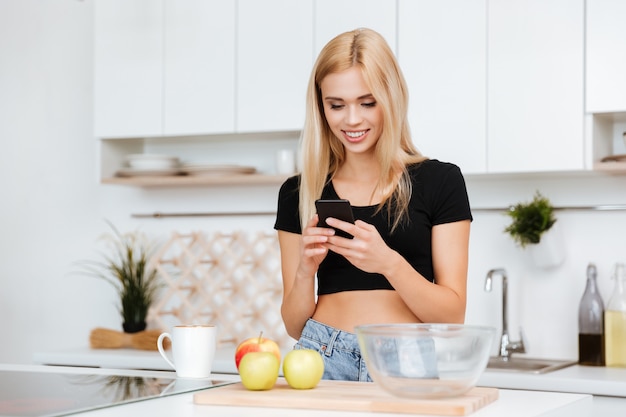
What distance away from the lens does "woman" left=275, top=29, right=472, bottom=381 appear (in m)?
1.96

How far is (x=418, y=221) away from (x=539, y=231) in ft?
4.10

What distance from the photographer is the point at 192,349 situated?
69.9 inches

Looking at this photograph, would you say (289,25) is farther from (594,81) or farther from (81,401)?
(81,401)

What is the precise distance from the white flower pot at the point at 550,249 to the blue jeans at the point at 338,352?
1.41 m

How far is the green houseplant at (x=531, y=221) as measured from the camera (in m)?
3.15

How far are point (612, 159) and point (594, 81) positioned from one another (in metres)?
0.26

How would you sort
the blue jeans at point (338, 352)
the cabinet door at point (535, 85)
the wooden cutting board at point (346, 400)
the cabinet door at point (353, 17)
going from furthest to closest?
the cabinet door at point (353, 17), the cabinet door at point (535, 85), the blue jeans at point (338, 352), the wooden cutting board at point (346, 400)

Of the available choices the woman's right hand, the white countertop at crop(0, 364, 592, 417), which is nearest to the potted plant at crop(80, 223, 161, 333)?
the woman's right hand

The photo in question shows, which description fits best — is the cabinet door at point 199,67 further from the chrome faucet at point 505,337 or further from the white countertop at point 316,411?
the white countertop at point 316,411

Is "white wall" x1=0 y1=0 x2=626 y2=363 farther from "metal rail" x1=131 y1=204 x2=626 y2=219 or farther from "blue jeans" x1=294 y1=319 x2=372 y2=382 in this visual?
"blue jeans" x1=294 y1=319 x2=372 y2=382

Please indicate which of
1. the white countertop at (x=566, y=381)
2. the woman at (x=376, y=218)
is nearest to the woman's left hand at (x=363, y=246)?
the woman at (x=376, y=218)

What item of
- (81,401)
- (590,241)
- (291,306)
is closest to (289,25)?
(590,241)

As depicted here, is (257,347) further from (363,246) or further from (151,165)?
(151,165)

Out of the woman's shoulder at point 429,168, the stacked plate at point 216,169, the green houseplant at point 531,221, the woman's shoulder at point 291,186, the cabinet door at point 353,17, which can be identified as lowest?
the green houseplant at point 531,221
